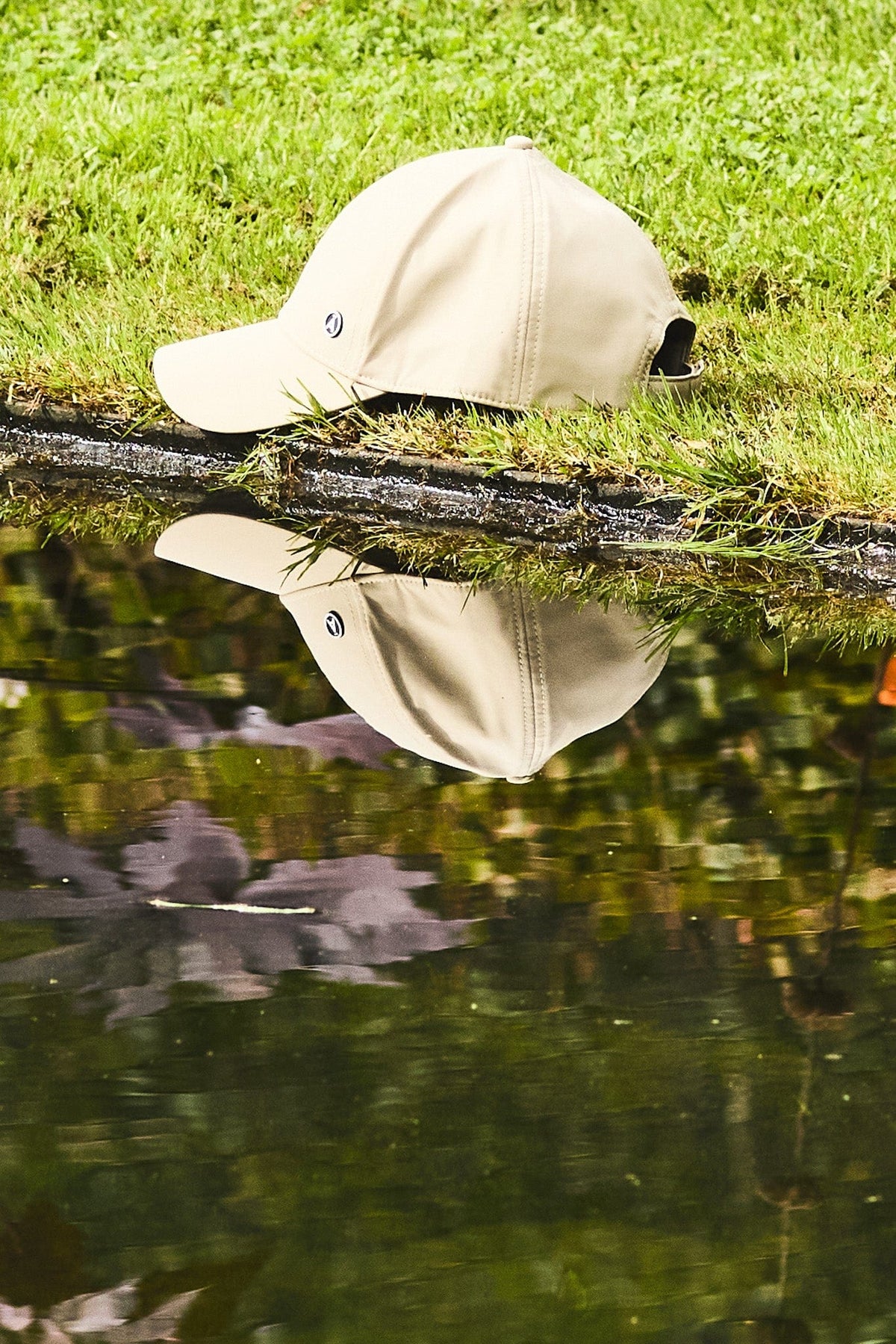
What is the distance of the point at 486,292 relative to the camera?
3.60 metres

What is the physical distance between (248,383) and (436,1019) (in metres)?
2.21

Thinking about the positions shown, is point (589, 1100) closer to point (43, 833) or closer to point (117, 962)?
point (117, 962)

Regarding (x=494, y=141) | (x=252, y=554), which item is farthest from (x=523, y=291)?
(x=494, y=141)

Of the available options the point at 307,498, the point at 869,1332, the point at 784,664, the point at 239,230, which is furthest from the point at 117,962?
the point at 239,230

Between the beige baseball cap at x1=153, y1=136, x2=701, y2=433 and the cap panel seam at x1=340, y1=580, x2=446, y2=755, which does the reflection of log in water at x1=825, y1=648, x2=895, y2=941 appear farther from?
the beige baseball cap at x1=153, y1=136, x2=701, y2=433

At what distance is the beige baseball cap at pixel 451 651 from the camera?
2.72 metres

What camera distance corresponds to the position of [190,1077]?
186 cm

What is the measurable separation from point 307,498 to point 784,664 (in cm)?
135

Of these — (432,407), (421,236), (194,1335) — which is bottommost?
(194,1335)

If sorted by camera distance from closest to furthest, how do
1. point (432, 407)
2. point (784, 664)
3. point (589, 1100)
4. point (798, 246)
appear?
1. point (589, 1100)
2. point (784, 664)
3. point (432, 407)
4. point (798, 246)

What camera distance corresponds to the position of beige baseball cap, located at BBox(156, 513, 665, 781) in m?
2.72

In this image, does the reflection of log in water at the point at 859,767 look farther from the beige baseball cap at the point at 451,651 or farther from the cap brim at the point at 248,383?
the cap brim at the point at 248,383

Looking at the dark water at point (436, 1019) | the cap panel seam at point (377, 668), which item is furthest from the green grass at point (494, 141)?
the dark water at point (436, 1019)

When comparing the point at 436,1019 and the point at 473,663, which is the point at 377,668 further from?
the point at 436,1019
